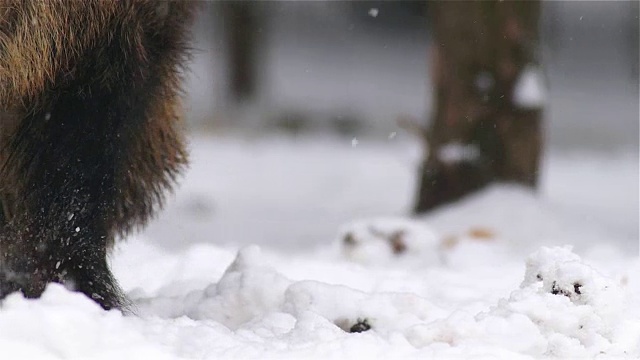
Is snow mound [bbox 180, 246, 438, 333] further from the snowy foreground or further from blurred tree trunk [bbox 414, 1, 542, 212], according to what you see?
blurred tree trunk [bbox 414, 1, 542, 212]

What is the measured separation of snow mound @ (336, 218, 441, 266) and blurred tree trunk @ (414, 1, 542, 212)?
115 centimetres

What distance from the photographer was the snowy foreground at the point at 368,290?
3166mm

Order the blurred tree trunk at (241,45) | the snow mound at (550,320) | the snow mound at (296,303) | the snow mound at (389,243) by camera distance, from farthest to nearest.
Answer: the blurred tree trunk at (241,45) < the snow mound at (389,243) < the snow mound at (296,303) < the snow mound at (550,320)

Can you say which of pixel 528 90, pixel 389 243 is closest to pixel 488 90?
pixel 528 90

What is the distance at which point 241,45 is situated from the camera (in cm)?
1909

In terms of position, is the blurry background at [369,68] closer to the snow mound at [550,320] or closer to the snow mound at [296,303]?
the snow mound at [296,303]

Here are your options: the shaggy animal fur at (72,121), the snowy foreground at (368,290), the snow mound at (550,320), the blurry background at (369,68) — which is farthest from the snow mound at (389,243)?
the blurry background at (369,68)

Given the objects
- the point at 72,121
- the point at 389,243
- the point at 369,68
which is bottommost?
the point at 369,68

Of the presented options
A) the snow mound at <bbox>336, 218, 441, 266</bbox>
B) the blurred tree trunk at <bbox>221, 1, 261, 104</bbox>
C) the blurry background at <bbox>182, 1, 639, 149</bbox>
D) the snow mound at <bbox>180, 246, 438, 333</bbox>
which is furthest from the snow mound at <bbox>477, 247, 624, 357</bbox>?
the blurred tree trunk at <bbox>221, 1, 261, 104</bbox>

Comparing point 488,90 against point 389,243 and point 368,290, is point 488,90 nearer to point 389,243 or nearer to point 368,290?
point 389,243

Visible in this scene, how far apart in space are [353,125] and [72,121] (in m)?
13.1

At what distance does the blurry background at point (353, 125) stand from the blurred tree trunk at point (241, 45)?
0.03 meters

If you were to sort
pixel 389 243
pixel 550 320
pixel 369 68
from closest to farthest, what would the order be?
pixel 550 320 → pixel 389 243 → pixel 369 68

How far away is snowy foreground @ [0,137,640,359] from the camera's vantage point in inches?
125
